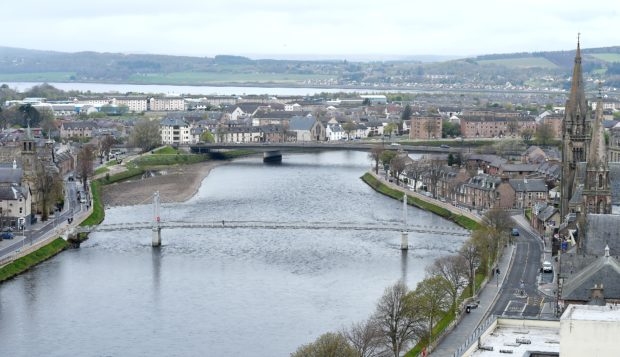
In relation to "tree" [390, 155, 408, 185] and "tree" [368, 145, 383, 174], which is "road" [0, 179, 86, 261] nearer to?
"tree" [390, 155, 408, 185]

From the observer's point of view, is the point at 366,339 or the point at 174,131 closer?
the point at 366,339

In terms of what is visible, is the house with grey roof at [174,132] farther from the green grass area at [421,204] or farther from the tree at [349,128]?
the green grass area at [421,204]

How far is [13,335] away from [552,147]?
65.8 m

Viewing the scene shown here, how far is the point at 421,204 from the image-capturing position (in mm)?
62219

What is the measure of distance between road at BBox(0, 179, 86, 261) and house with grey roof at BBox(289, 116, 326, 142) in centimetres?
4830

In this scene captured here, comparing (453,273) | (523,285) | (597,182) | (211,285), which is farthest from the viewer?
(597,182)

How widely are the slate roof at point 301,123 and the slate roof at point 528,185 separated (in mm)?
51242

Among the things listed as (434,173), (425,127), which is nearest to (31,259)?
(434,173)

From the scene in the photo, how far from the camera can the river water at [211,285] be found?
32875 mm

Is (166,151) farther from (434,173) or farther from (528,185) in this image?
(528,185)

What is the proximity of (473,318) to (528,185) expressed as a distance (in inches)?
1093

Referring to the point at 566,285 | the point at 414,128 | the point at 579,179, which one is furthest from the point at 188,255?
the point at 414,128

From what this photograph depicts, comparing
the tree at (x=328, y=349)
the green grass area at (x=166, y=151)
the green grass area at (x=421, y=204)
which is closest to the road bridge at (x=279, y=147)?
the green grass area at (x=166, y=151)

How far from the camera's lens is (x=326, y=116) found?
12069 centimetres
